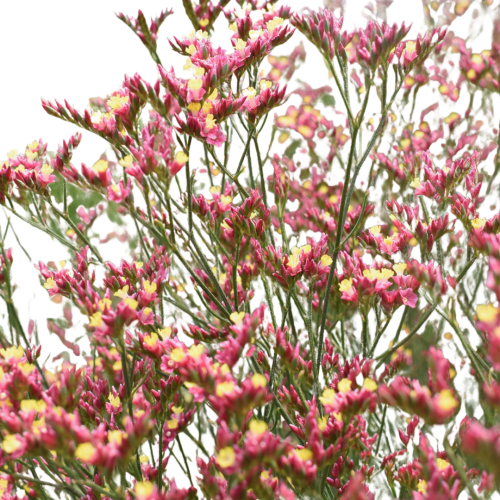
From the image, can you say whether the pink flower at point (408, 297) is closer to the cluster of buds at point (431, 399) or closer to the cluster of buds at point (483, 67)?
the cluster of buds at point (431, 399)

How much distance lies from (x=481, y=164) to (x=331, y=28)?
0.91m

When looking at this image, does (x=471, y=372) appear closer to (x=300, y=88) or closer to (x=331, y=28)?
(x=331, y=28)

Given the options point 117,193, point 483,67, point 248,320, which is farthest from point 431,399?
point 483,67

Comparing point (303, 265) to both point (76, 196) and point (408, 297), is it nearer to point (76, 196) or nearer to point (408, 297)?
point (408, 297)

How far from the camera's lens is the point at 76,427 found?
2.01ft

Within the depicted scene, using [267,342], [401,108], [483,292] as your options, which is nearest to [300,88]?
[401,108]

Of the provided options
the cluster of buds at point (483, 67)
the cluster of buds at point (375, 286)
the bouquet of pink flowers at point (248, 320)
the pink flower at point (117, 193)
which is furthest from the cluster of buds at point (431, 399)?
the cluster of buds at point (483, 67)

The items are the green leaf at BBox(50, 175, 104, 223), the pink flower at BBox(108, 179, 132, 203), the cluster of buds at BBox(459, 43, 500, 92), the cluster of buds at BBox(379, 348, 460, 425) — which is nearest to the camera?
the cluster of buds at BBox(379, 348, 460, 425)

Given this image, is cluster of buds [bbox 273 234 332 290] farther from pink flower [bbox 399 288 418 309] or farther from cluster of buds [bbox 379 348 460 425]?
cluster of buds [bbox 379 348 460 425]

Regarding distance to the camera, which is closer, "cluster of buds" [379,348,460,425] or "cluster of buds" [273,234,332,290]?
"cluster of buds" [379,348,460,425]

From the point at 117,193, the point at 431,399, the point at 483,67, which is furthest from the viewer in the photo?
the point at 483,67

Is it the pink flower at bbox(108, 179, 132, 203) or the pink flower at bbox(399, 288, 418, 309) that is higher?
the pink flower at bbox(108, 179, 132, 203)

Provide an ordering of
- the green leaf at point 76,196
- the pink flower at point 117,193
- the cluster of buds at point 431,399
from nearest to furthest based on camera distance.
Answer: the cluster of buds at point 431,399, the pink flower at point 117,193, the green leaf at point 76,196

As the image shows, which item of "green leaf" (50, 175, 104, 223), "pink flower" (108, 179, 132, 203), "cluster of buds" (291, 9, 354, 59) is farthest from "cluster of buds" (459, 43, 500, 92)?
"green leaf" (50, 175, 104, 223)
